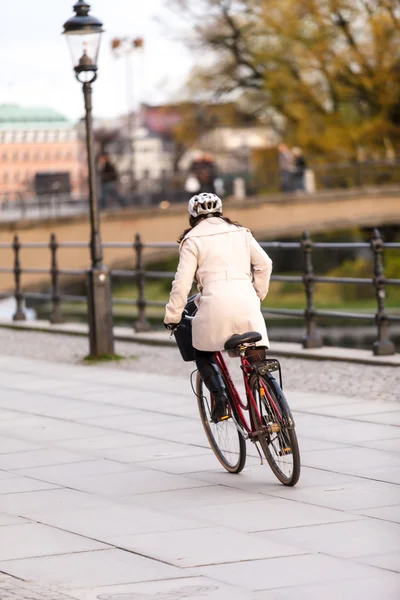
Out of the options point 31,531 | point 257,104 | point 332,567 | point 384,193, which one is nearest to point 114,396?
point 31,531

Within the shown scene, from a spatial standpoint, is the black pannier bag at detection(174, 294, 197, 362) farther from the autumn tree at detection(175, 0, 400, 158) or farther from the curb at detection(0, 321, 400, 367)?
the autumn tree at detection(175, 0, 400, 158)

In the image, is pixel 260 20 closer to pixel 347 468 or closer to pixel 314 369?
pixel 314 369

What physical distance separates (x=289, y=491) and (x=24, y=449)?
2.22 m

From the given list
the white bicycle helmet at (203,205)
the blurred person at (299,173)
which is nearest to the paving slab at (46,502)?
the white bicycle helmet at (203,205)

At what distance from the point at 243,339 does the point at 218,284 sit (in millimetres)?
318

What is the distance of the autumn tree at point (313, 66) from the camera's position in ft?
140

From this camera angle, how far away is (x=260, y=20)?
150 feet

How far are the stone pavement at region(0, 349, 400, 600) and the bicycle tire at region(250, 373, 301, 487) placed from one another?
80 mm

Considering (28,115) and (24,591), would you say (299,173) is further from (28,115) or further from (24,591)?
(24,591)

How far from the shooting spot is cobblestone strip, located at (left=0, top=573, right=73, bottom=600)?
4.85 metres

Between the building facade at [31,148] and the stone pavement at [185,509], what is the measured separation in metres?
20.4

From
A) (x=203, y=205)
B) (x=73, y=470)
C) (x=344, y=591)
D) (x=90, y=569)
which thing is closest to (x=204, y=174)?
(x=73, y=470)

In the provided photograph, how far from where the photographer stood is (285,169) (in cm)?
4484

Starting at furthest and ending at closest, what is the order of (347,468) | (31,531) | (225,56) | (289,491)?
(225,56), (347,468), (289,491), (31,531)
